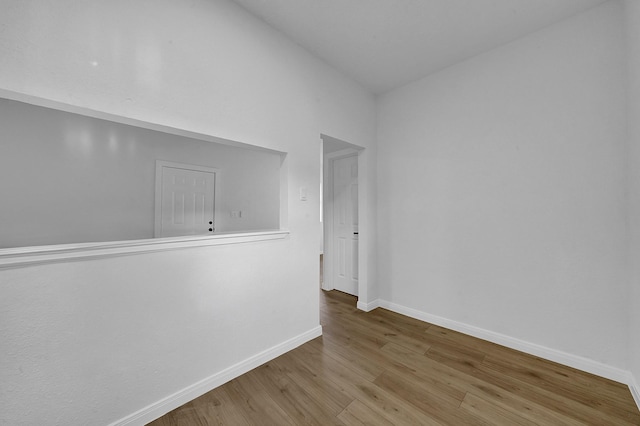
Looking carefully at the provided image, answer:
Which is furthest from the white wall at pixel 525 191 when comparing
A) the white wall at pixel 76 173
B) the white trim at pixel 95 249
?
the white trim at pixel 95 249

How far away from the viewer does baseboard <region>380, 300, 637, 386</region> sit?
1.89 m

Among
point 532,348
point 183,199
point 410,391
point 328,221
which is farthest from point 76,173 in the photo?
point 532,348

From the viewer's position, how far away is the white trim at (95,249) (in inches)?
44.9

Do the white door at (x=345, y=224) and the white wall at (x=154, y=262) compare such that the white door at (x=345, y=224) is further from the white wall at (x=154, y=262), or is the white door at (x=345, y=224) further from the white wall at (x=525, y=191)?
the white wall at (x=154, y=262)

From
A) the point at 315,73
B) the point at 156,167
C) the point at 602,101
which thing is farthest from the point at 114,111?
the point at 602,101

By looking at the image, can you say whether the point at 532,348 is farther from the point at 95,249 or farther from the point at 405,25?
the point at 95,249

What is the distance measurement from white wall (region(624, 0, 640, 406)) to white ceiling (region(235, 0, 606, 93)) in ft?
1.49

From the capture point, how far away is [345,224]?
3865 mm

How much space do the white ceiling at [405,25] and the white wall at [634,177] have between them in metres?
0.45

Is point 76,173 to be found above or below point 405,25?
below

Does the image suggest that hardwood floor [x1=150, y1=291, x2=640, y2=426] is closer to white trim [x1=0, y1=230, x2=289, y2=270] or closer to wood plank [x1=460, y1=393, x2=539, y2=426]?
wood plank [x1=460, y1=393, x2=539, y2=426]

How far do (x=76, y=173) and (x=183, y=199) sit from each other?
1.22 meters

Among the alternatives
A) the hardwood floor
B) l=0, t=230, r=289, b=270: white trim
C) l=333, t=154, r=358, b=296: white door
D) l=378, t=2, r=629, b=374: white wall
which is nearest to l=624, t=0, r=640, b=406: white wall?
l=378, t=2, r=629, b=374: white wall

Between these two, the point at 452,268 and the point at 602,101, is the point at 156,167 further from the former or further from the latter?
the point at 602,101
